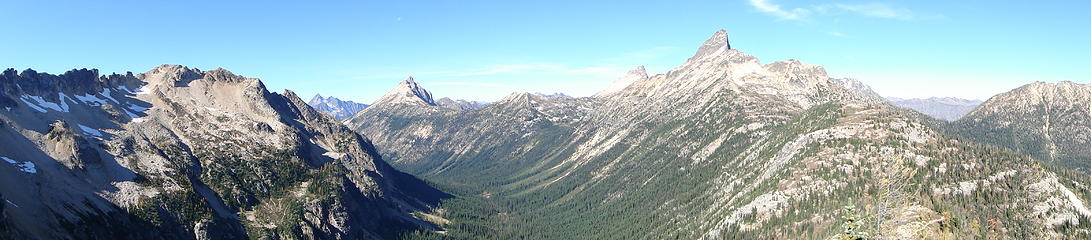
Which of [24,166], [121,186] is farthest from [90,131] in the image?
[24,166]

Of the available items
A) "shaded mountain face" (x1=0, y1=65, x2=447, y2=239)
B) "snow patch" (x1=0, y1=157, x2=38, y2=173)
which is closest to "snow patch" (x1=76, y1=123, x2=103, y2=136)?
"shaded mountain face" (x1=0, y1=65, x2=447, y2=239)

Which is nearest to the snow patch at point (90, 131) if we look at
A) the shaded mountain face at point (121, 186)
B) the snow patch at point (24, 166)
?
the shaded mountain face at point (121, 186)

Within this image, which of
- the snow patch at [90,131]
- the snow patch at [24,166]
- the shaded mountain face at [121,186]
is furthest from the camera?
the snow patch at [90,131]

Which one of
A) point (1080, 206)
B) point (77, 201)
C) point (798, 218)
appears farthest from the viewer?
point (798, 218)

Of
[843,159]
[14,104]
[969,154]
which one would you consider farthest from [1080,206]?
[14,104]

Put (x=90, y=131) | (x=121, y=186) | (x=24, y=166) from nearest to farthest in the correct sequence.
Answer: (x=24, y=166)
(x=121, y=186)
(x=90, y=131)

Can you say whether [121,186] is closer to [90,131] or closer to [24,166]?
[24,166]

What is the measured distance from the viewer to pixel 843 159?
183750 mm

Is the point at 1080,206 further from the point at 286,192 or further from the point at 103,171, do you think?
the point at 103,171

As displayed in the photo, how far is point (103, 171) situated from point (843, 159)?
672ft

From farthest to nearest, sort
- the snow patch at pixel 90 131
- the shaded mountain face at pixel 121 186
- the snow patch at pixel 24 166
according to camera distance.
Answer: the snow patch at pixel 90 131 < the snow patch at pixel 24 166 < the shaded mountain face at pixel 121 186

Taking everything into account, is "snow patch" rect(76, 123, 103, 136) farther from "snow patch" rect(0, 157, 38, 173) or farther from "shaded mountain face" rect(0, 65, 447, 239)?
"snow patch" rect(0, 157, 38, 173)

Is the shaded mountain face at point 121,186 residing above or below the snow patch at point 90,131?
below

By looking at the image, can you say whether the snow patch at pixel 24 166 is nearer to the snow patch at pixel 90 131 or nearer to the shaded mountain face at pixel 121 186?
the shaded mountain face at pixel 121 186
